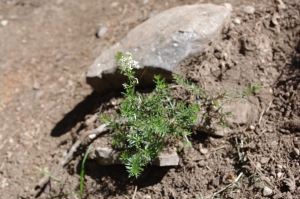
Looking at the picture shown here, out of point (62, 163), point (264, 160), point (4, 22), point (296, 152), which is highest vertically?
point (296, 152)

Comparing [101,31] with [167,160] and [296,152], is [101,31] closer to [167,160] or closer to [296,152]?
[167,160]

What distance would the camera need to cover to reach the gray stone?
3076mm

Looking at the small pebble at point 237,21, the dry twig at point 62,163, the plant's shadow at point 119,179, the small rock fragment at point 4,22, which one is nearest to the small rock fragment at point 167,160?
the plant's shadow at point 119,179

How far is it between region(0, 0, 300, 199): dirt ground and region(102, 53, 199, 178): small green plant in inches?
12.9

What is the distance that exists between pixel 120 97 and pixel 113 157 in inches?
23.7

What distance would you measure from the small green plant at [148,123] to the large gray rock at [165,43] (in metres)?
0.36

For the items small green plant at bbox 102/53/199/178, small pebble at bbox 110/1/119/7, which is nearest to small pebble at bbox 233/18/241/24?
small green plant at bbox 102/53/199/178

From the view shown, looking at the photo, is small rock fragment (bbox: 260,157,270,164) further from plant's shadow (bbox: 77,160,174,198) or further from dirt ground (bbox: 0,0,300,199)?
plant's shadow (bbox: 77,160,174,198)

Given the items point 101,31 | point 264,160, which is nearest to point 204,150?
point 264,160

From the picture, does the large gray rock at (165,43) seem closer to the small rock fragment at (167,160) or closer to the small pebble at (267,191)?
the small rock fragment at (167,160)

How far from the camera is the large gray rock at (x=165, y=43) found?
328 centimetres

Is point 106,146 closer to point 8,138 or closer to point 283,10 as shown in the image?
point 8,138

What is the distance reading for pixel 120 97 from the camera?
3.54 m

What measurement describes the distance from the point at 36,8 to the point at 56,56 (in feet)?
3.62
